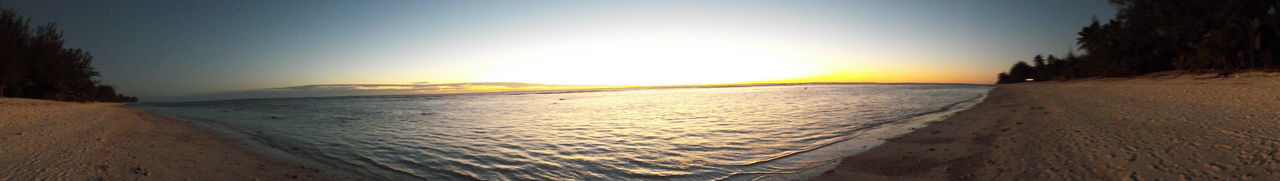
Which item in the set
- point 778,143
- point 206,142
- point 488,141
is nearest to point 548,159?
point 488,141

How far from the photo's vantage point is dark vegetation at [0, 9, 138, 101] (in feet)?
81.0

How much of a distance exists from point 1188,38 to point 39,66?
79740 millimetres

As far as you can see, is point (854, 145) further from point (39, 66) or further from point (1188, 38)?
point (1188, 38)

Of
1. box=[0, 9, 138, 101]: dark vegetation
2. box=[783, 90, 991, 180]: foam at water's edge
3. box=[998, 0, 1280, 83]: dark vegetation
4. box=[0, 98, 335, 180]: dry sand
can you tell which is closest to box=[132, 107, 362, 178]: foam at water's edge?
box=[0, 98, 335, 180]: dry sand

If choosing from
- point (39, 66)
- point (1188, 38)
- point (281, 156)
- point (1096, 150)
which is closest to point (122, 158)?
point (281, 156)

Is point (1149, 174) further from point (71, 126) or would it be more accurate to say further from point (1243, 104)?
point (71, 126)

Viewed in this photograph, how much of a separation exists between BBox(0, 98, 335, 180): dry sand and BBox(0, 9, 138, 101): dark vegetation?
2514 cm

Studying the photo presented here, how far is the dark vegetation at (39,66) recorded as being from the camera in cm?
2469

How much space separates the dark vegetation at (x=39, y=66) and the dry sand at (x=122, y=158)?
82.5 ft

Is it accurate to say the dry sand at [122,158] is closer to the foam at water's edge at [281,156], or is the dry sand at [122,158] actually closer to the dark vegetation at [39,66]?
the foam at water's edge at [281,156]

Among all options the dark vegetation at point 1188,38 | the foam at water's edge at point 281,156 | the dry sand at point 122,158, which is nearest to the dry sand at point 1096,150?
the foam at water's edge at point 281,156

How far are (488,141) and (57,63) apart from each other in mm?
36479

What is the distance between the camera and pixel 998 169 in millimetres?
5902

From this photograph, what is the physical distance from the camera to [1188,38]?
39312 mm
